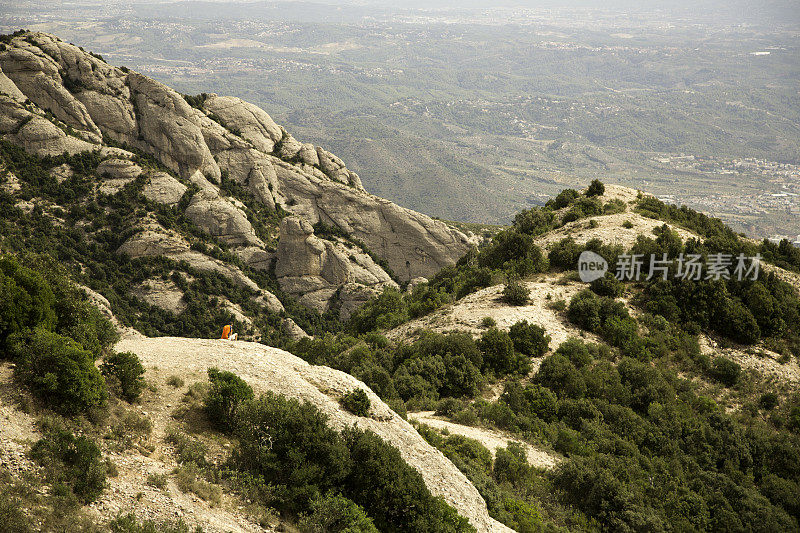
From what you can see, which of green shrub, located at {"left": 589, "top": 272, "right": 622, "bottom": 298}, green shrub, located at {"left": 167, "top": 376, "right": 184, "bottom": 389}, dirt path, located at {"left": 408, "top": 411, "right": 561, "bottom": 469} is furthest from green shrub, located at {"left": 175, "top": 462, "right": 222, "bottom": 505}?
green shrub, located at {"left": 589, "top": 272, "right": 622, "bottom": 298}

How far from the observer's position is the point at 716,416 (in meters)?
26.4

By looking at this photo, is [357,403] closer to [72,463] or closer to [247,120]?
[72,463]

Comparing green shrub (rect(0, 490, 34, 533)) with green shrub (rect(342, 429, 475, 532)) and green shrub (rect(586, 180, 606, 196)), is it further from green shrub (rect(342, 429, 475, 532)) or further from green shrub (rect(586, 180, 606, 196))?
green shrub (rect(586, 180, 606, 196))

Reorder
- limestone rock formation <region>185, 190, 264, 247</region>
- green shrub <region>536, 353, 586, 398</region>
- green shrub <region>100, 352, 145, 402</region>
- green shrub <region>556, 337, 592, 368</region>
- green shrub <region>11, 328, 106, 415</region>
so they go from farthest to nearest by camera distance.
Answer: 1. limestone rock formation <region>185, 190, 264, 247</region>
2. green shrub <region>556, 337, 592, 368</region>
3. green shrub <region>536, 353, 586, 398</region>
4. green shrub <region>100, 352, 145, 402</region>
5. green shrub <region>11, 328, 106, 415</region>

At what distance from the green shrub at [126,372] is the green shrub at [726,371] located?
3211 cm

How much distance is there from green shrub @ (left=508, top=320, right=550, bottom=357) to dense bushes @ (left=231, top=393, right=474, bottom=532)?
1720cm

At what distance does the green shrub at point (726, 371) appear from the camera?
30.4 meters

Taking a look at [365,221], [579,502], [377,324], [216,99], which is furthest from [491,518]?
[216,99]

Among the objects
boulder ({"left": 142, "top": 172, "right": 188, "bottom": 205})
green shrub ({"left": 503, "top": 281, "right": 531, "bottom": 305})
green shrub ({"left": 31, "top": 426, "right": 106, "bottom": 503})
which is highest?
green shrub ({"left": 31, "top": 426, "right": 106, "bottom": 503})

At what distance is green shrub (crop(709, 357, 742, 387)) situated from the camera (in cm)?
3044

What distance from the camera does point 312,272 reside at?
A: 76.5m

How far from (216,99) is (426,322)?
7352 cm

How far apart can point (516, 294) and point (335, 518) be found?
82.4 ft

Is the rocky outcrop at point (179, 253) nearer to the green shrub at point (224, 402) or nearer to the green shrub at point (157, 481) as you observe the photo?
the green shrub at point (224, 402)
